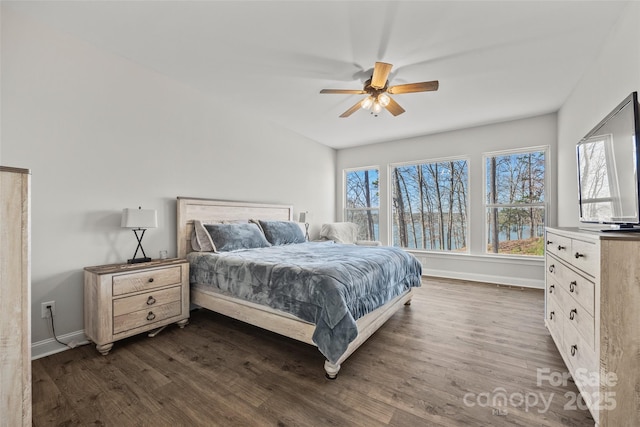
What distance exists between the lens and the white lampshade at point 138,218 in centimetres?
240

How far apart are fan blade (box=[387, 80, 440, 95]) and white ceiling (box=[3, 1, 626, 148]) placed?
257mm

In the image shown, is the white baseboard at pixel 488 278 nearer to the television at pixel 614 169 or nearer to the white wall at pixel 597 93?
the white wall at pixel 597 93

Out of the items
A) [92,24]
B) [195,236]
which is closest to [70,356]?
[195,236]

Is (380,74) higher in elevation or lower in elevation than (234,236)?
higher

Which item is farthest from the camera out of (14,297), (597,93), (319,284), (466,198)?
(466,198)

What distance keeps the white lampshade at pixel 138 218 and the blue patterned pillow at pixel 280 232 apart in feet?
4.83

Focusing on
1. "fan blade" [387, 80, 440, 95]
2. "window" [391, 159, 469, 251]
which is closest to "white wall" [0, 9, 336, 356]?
"fan blade" [387, 80, 440, 95]

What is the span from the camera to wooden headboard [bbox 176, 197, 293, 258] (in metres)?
3.02

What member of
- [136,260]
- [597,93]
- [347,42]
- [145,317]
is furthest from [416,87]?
[145,317]

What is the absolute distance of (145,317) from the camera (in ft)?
7.75

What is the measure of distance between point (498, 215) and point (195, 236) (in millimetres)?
4661

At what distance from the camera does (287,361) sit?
206 cm

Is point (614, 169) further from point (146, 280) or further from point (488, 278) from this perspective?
point (146, 280)

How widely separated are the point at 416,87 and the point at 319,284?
205cm
